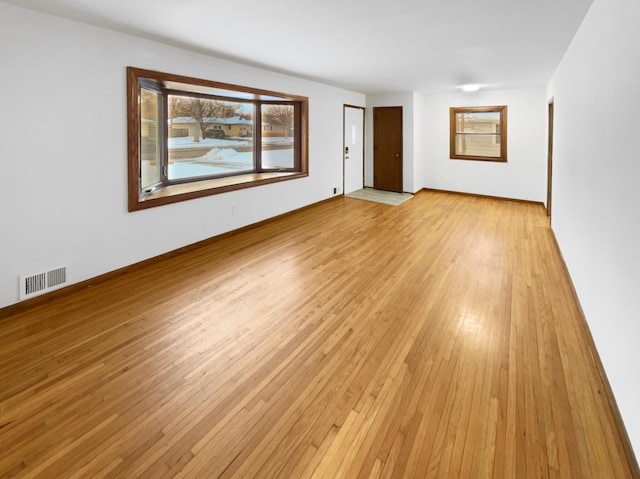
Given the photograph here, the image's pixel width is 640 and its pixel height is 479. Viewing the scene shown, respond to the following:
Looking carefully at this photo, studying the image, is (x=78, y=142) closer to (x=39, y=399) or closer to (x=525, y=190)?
(x=39, y=399)

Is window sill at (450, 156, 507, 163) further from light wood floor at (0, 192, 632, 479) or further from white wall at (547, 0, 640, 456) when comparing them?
white wall at (547, 0, 640, 456)

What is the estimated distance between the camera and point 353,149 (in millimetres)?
8570

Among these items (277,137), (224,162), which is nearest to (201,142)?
(224,162)

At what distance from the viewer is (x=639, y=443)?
1526 mm

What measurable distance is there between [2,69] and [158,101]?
222 cm

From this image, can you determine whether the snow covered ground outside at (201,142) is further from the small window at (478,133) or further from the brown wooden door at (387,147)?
the small window at (478,133)

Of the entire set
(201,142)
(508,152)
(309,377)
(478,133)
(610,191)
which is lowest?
(309,377)

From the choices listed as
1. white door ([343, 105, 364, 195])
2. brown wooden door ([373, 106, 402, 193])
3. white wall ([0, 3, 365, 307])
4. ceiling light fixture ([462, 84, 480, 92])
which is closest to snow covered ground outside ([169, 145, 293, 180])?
white wall ([0, 3, 365, 307])

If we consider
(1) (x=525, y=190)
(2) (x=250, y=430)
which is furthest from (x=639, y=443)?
(1) (x=525, y=190)

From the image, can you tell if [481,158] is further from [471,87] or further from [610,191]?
[610,191]

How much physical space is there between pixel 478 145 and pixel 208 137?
5.90 m

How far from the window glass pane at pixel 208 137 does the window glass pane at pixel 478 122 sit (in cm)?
486

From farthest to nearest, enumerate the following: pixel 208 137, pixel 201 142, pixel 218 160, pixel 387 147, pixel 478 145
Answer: pixel 387 147, pixel 478 145, pixel 218 160, pixel 208 137, pixel 201 142

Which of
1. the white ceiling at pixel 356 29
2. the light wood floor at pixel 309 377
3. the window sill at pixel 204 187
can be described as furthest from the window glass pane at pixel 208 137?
the light wood floor at pixel 309 377
